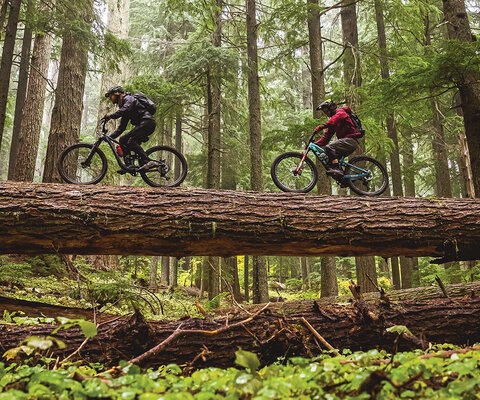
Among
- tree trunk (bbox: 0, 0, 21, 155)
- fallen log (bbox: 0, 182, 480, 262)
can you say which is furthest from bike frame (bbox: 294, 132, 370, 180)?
tree trunk (bbox: 0, 0, 21, 155)

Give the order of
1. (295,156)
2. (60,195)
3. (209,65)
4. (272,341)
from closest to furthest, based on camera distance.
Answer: (272,341)
(60,195)
(295,156)
(209,65)

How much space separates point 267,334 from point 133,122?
221 inches

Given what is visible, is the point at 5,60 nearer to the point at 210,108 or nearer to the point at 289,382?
the point at 210,108

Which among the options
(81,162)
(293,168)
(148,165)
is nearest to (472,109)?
(293,168)

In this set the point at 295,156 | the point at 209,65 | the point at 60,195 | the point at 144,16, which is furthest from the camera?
the point at 144,16

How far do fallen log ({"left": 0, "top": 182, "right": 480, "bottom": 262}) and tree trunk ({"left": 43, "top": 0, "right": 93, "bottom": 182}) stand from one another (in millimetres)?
5168

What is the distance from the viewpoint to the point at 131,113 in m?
8.01

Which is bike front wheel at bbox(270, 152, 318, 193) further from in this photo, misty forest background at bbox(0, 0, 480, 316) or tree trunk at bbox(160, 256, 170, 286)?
tree trunk at bbox(160, 256, 170, 286)

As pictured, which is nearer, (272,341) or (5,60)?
(272,341)

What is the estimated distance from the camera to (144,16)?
2520cm

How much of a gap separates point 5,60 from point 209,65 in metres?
5.81

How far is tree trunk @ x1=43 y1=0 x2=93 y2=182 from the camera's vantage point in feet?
34.9

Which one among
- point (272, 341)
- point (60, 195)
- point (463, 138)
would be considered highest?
point (463, 138)

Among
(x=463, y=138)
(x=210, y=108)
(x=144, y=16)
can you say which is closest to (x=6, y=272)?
(x=210, y=108)
